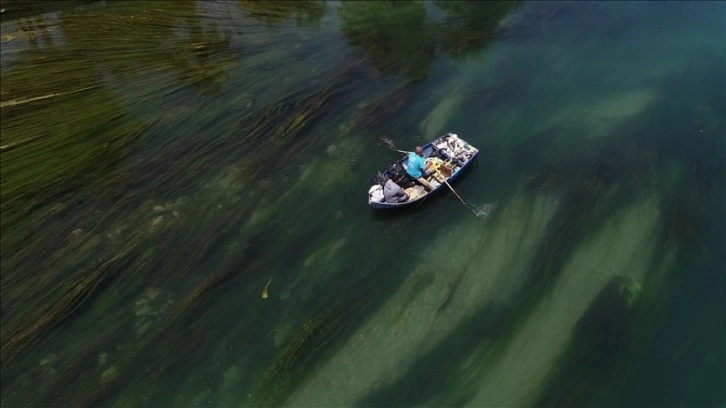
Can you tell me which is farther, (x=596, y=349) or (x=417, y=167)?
(x=417, y=167)

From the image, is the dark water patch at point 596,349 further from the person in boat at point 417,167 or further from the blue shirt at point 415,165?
the blue shirt at point 415,165

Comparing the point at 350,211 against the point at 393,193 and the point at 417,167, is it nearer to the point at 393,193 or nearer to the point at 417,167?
the point at 393,193

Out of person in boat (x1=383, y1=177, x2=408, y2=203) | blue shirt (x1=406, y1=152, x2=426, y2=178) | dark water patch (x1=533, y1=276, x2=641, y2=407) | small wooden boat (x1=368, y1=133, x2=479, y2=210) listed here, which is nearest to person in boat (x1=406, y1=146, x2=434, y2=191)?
blue shirt (x1=406, y1=152, x2=426, y2=178)

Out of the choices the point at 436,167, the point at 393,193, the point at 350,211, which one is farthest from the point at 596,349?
the point at 350,211

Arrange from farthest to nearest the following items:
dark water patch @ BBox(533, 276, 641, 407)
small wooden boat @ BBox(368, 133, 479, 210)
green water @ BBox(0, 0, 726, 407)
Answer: small wooden boat @ BBox(368, 133, 479, 210) → green water @ BBox(0, 0, 726, 407) → dark water patch @ BBox(533, 276, 641, 407)

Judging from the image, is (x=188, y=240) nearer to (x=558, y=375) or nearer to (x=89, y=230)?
(x=89, y=230)

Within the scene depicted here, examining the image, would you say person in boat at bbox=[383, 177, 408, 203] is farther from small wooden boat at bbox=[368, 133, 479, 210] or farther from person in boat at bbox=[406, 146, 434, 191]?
person in boat at bbox=[406, 146, 434, 191]
